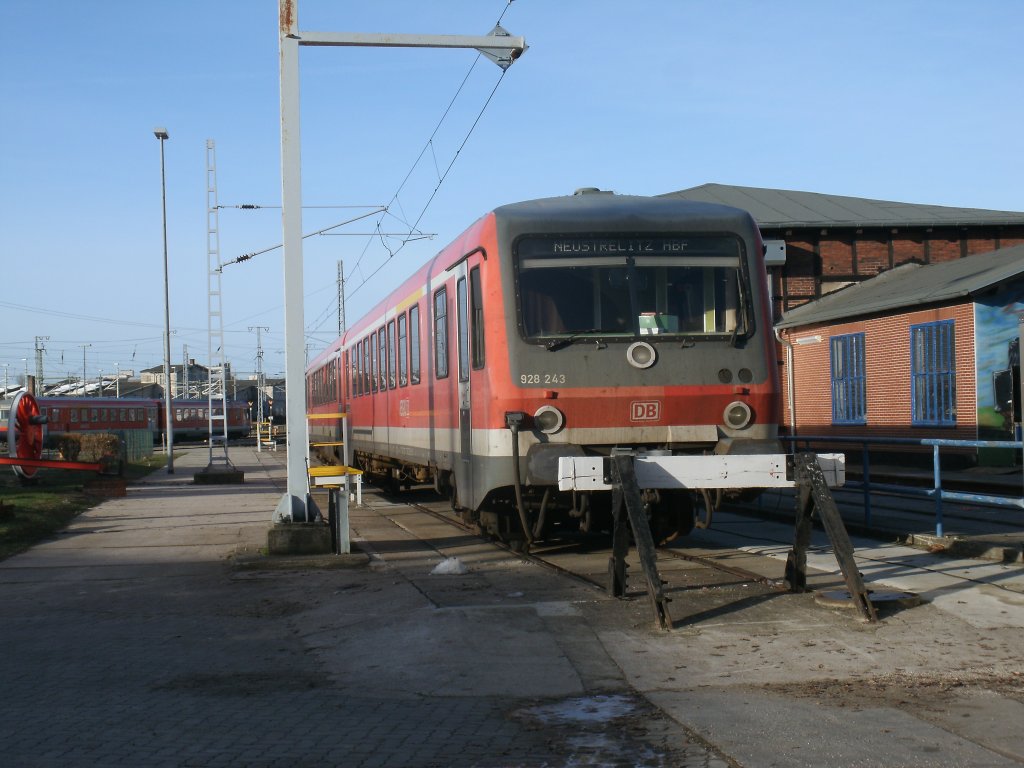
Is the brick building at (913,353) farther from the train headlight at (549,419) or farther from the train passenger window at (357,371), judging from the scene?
the train headlight at (549,419)

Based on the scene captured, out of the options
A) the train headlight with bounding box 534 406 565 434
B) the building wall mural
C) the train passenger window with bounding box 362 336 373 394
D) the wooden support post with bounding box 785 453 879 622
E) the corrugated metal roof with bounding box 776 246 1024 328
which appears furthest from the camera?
the building wall mural

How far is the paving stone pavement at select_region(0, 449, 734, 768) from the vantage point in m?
5.12

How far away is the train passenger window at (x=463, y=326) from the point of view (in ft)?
37.1

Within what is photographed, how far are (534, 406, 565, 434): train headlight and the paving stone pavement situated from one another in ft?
4.27

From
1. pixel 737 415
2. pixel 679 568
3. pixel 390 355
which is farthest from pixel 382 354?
pixel 737 415

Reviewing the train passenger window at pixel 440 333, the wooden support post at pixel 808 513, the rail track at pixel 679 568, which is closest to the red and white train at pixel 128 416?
the train passenger window at pixel 440 333

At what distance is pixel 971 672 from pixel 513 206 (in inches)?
238

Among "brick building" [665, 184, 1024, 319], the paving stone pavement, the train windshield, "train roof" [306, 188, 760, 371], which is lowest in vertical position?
the paving stone pavement

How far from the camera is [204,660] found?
730 cm

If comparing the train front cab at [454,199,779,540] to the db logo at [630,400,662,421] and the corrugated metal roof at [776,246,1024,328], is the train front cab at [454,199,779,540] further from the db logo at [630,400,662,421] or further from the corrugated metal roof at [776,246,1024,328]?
the corrugated metal roof at [776,246,1024,328]

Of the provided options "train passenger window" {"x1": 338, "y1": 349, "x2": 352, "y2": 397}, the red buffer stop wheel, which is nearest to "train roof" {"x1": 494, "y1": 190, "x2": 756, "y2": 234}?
the red buffer stop wheel

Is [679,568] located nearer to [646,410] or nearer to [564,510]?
[564,510]

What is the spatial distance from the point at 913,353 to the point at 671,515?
1600 centimetres

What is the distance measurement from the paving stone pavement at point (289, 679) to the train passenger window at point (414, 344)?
368 centimetres
